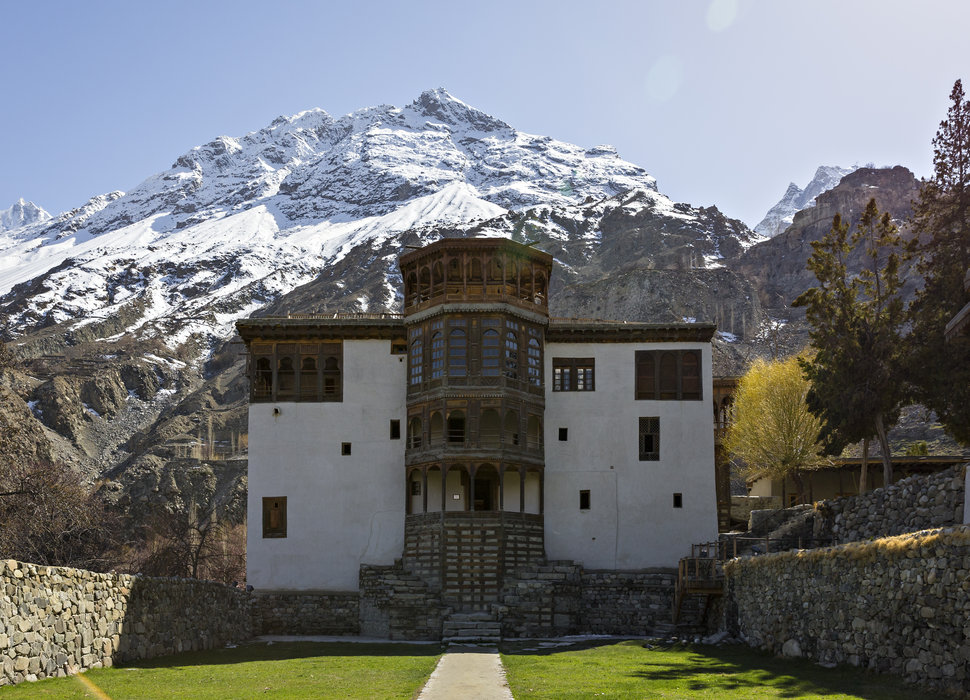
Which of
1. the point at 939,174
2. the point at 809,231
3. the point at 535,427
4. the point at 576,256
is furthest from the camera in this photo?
the point at 576,256

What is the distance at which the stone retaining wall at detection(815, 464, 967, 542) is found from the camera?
25062 millimetres

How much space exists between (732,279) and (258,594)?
103543mm

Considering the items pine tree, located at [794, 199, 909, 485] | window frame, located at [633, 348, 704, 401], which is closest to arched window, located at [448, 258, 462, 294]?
window frame, located at [633, 348, 704, 401]

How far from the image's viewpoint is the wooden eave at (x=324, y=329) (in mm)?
43312

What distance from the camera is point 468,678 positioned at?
22.7m

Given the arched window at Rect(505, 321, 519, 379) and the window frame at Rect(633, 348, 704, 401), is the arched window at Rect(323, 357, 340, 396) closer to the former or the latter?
the arched window at Rect(505, 321, 519, 379)

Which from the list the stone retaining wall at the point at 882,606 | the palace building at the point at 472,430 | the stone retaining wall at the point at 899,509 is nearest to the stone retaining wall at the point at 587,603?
the palace building at the point at 472,430

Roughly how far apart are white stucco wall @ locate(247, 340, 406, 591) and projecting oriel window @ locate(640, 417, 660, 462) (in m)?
9.82

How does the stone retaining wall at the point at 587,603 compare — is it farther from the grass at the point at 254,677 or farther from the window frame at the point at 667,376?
the window frame at the point at 667,376

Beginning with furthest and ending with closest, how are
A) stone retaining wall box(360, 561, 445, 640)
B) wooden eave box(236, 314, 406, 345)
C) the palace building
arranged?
wooden eave box(236, 314, 406, 345) < the palace building < stone retaining wall box(360, 561, 445, 640)

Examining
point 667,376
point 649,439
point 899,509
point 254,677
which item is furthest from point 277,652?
point 667,376

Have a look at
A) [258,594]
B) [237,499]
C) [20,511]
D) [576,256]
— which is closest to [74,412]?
[237,499]

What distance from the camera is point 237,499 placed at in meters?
94.5

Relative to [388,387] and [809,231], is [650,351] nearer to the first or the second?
[388,387]
